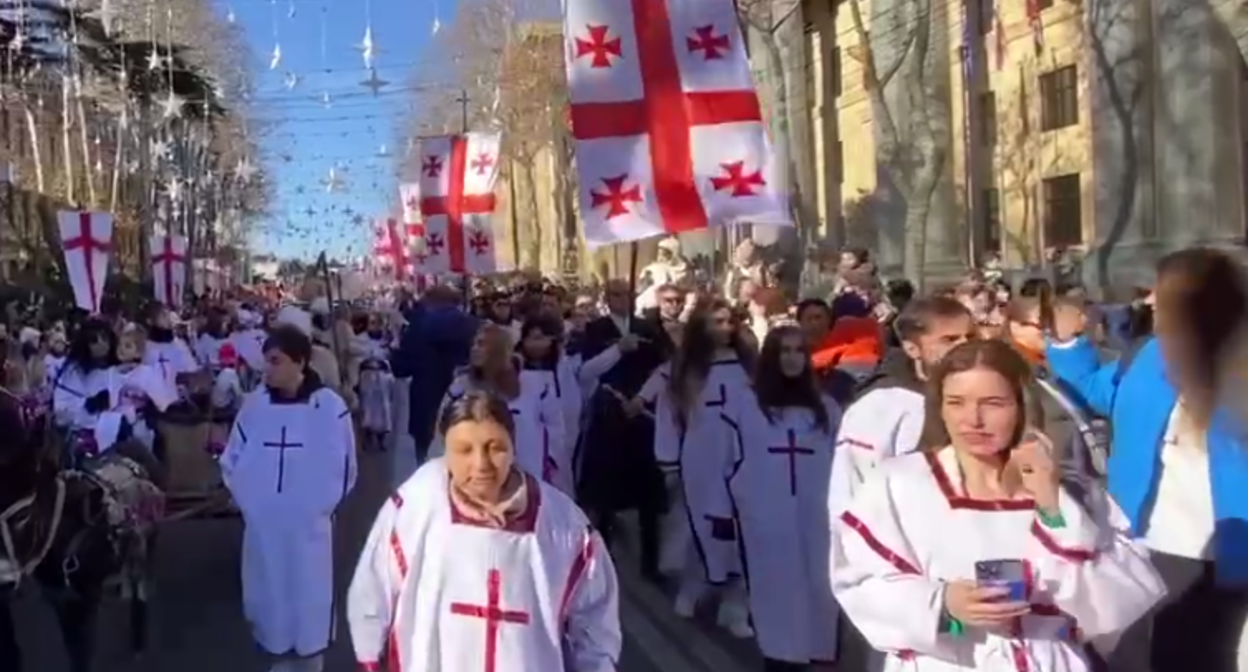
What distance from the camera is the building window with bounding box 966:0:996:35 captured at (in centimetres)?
3853

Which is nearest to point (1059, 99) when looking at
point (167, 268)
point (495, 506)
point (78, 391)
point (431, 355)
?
point (167, 268)

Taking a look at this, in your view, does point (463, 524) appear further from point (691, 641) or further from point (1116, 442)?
point (691, 641)

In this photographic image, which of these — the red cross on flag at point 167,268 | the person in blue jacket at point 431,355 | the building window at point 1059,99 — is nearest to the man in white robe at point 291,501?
the person in blue jacket at point 431,355

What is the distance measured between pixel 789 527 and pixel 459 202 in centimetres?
1754

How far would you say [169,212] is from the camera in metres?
46.4

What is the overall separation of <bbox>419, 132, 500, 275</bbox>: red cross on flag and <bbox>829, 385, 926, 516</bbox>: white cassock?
17.7 meters

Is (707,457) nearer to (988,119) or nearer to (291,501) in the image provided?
(291,501)

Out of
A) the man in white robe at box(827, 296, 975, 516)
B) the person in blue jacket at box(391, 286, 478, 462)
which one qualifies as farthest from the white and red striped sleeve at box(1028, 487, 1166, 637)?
the person in blue jacket at box(391, 286, 478, 462)

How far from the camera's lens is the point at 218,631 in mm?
10852

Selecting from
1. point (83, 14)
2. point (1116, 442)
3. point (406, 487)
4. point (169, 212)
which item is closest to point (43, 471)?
point (406, 487)

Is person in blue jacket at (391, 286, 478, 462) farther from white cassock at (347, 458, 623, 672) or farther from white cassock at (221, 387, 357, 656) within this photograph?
white cassock at (347, 458, 623, 672)

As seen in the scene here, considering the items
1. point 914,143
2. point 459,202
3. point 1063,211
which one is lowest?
point 1063,211

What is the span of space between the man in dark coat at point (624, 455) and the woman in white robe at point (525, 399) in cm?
76

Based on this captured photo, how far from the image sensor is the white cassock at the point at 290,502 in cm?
884
